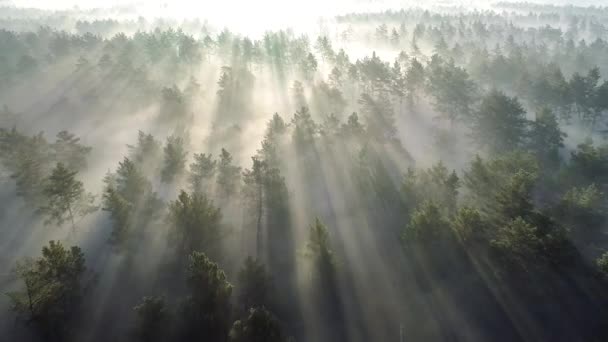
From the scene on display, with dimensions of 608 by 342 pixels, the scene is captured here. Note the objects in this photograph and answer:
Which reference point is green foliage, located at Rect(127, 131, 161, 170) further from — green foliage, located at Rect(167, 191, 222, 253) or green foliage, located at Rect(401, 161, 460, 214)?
green foliage, located at Rect(401, 161, 460, 214)

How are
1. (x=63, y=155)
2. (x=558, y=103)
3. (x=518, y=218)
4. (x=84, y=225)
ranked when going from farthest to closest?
(x=558, y=103), (x=63, y=155), (x=84, y=225), (x=518, y=218)

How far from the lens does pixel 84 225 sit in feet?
149

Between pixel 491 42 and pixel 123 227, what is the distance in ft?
588

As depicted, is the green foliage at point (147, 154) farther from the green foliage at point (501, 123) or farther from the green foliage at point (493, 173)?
the green foliage at point (501, 123)

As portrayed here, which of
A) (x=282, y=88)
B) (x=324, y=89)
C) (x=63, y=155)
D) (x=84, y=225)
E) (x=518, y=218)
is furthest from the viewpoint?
(x=282, y=88)

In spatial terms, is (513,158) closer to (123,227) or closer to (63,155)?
(123,227)

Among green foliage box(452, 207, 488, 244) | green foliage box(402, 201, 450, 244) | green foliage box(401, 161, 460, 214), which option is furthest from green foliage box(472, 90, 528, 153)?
green foliage box(402, 201, 450, 244)

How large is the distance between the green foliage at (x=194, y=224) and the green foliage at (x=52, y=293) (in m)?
9.16

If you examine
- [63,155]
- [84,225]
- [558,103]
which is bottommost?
[84,225]

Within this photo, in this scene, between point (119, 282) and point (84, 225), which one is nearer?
point (119, 282)

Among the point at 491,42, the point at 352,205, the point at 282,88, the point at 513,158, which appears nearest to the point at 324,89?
the point at 282,88

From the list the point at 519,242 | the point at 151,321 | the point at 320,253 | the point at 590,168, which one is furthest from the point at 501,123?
the point at 151,321

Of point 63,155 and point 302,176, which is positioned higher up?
point 63,155

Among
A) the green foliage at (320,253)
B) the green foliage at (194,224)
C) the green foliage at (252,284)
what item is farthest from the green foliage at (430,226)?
the green foliage at (194,224)
